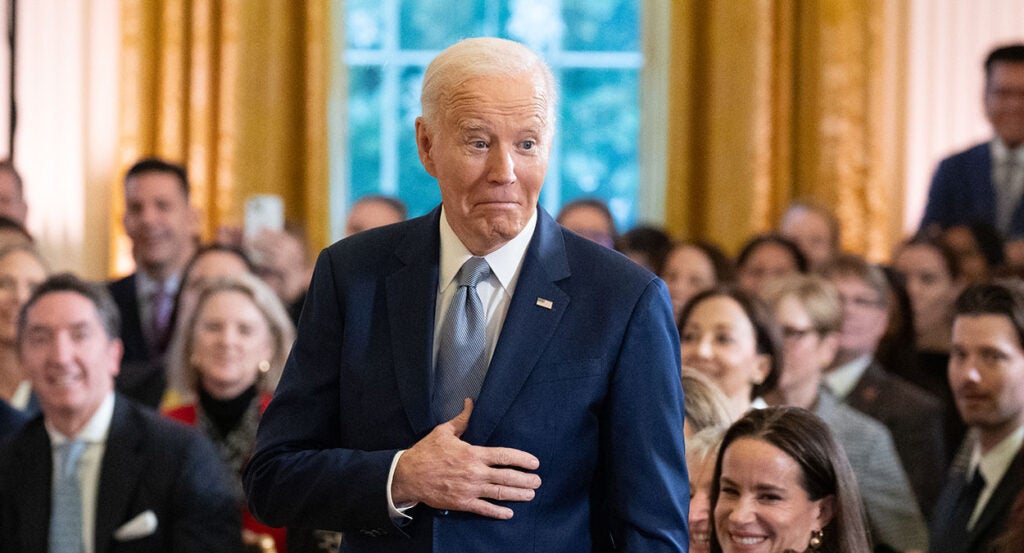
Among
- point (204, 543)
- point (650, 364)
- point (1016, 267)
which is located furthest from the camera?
point (1016, 267)

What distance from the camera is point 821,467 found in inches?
112

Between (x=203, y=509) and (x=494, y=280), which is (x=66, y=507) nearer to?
(x=203, y=509)

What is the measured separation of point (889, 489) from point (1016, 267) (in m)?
1.20

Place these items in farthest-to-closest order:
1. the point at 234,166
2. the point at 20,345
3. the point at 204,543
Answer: the point at 234,166, the point at 20,345, the point at 204,543

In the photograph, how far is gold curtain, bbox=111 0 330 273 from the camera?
8.66 meters

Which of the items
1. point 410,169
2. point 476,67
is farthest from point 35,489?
point 410,169

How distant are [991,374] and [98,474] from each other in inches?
97.9

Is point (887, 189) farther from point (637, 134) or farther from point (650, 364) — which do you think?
point (650, 364)

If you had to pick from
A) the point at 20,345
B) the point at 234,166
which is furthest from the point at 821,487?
the point at 234,166

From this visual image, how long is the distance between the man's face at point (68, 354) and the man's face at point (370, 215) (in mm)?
2091

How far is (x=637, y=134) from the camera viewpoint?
9.38m

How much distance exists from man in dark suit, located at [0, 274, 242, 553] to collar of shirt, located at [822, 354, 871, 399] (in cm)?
215

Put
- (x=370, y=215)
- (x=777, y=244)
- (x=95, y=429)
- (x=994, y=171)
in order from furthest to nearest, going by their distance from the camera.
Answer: (x=994, y=171)
(x=370, y=215)
(x=777, y=244)
(x=95, y=429)

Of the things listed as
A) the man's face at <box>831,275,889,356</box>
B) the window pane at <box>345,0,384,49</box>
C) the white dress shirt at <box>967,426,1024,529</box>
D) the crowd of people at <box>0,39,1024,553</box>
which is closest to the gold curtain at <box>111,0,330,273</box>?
the window pane at <box>345,0,384,49</box>
